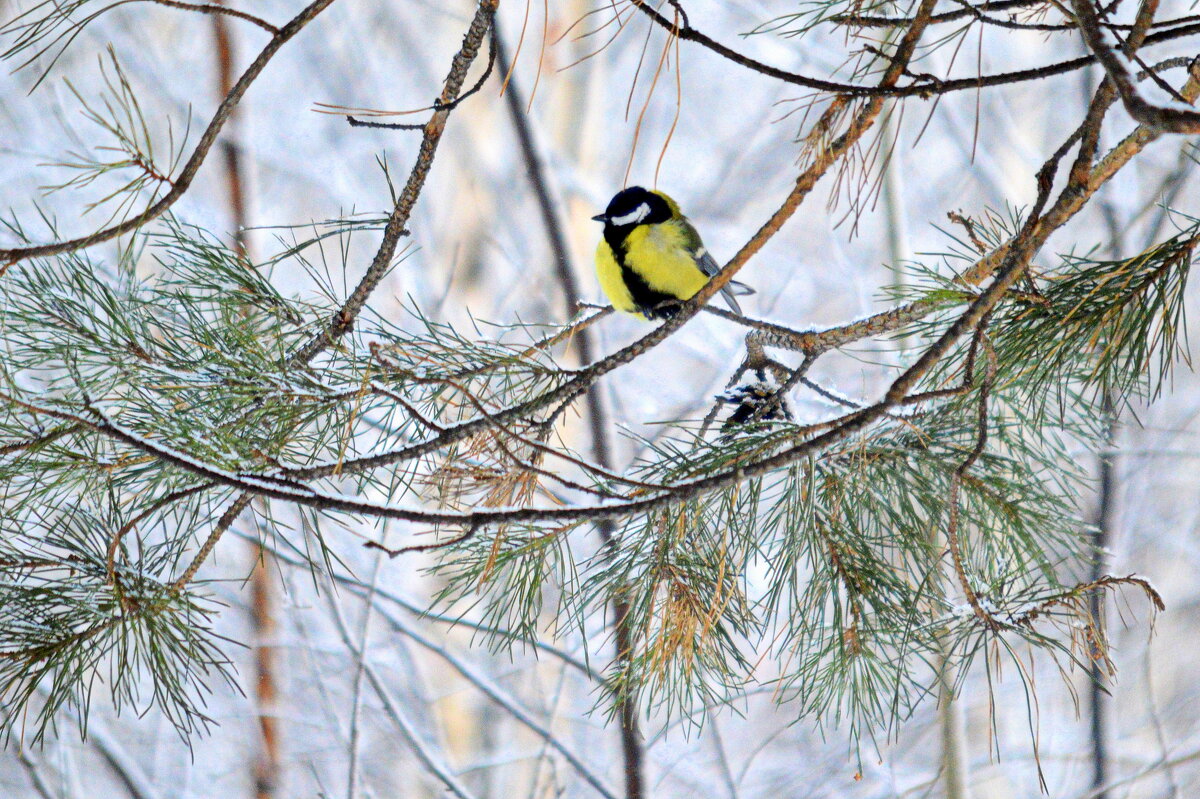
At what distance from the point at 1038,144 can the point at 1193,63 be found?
493cm

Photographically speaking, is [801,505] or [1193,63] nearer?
[1193,63]

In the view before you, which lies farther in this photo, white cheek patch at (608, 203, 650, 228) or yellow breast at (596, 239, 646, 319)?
white cheek patch at (608, 203, 650, 228)

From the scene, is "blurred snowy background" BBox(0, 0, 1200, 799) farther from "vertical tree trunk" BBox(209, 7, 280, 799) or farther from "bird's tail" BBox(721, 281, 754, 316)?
"bird's tail" BBox(721, 281, 754, 316)

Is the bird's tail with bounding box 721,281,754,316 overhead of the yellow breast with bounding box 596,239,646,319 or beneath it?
overhead

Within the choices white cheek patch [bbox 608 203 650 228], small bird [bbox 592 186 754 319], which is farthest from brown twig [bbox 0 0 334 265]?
white cheek patch [bbox 608 203 650 228]

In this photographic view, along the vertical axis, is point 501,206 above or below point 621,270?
above

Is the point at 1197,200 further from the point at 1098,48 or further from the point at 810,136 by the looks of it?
the point at 1098,48

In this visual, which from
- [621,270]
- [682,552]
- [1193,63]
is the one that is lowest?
[682,552]

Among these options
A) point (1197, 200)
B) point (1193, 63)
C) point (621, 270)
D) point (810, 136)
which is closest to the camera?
point (1193, 63)

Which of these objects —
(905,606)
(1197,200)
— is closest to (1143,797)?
(1197,200)

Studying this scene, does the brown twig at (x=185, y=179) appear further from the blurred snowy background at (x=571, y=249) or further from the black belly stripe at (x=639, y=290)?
the blurred snowy background at (x=571, y=249)

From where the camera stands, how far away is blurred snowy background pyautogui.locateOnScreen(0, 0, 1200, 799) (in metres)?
3.26

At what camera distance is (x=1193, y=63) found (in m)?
0.74

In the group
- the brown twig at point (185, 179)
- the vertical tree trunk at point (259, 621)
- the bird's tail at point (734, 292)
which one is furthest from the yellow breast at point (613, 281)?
the vertical tree trunk at point (259, 621)
